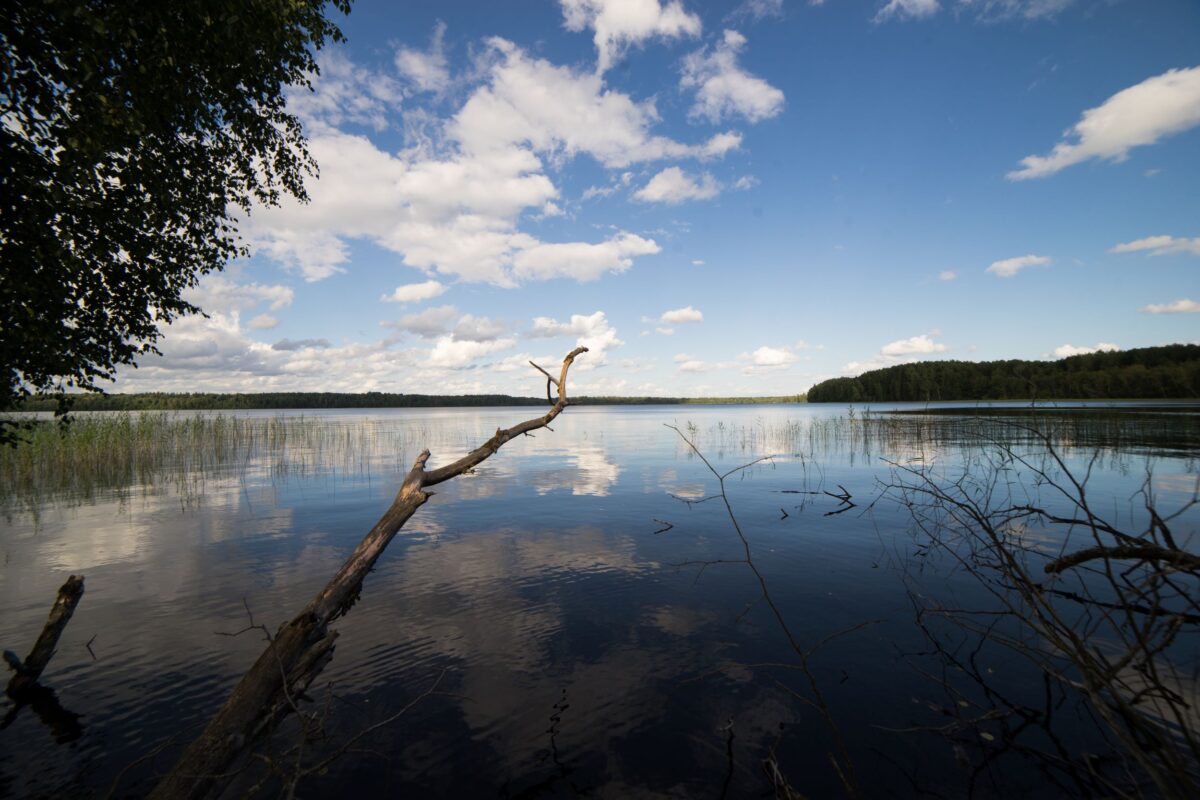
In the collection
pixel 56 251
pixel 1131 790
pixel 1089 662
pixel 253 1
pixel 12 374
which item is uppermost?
pixel 253 1

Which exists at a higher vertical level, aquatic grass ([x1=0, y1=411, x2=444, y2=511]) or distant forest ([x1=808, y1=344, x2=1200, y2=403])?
distant forest ([x1=808, y1=344, x2=1200, y2=403])

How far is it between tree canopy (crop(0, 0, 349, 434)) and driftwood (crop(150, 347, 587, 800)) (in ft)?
16.9

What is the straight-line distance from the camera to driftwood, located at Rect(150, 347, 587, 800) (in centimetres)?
354

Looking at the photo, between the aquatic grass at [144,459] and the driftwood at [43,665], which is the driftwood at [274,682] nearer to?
the driftwood at [43,665]

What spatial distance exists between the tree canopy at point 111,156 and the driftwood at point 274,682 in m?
5.16

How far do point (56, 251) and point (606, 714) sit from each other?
8118 mm

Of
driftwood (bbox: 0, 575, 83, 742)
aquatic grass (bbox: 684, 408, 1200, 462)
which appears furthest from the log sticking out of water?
aquatic grass (bbox: 684, 408, 1200, 462)

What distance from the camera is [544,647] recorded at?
22.4 feet

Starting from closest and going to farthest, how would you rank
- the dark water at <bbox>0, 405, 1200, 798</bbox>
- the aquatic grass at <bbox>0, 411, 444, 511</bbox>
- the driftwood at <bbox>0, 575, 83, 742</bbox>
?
the dark water at <bbox>0, 405, 1200, 798</bbox> < the driftwood at <bbox>0, 575, 83, 742</bbox> < the aquatic grass at <bbox>0, 411, 444, 511</bbox>

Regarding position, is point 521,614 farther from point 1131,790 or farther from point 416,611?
point 1131,790

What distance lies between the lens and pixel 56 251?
5.87 metres

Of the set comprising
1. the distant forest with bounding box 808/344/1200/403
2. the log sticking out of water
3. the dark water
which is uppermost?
the distant forest with bounding box 808/344/1200/403

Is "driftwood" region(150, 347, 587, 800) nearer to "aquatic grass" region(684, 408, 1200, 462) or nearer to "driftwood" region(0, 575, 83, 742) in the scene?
"driftwood" region(0, 575, 83, 742)

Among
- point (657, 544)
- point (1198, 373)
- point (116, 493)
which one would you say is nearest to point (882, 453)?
point (657, 544)
